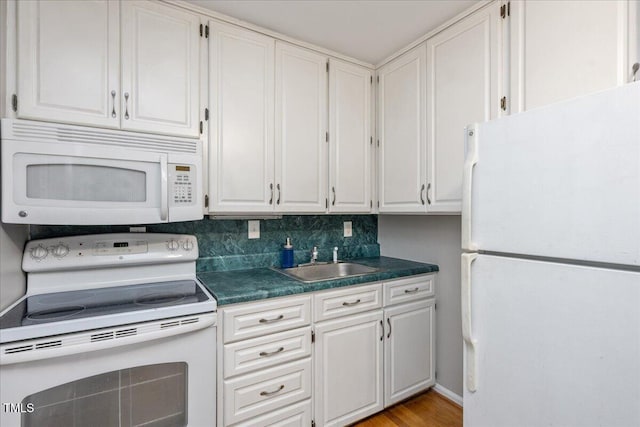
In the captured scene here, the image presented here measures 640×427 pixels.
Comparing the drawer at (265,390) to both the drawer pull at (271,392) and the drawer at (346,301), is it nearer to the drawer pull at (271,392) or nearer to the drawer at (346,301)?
the drawer pull at (271,392)

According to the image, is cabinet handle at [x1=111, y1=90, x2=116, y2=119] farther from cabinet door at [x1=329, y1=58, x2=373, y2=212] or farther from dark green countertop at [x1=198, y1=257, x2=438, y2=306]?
cabinet door at [x1=329, y1=58, x2=373, y2=212]

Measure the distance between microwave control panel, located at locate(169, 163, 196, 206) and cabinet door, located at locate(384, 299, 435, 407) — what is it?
1344 millimetres

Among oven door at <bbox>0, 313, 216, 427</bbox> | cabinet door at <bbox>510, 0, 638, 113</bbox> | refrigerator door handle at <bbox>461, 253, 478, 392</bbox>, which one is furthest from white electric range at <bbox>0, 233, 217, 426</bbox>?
cabinet door at <bbox>510, 0, 638, 113</bbox>

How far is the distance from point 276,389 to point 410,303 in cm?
101

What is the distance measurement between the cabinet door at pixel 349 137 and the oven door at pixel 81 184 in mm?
1123

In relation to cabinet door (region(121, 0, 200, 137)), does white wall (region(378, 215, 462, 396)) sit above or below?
below

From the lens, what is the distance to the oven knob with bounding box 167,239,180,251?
1671 mm

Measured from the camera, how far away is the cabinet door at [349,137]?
2121 mm

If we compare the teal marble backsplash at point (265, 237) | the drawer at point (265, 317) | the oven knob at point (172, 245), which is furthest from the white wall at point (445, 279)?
the oven knob at point (172, 245)

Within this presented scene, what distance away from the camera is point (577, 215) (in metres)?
0.92

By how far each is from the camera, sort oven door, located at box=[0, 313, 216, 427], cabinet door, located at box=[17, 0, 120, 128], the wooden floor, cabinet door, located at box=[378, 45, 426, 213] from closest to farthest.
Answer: oven door, located at box=[0, 313, 216, 427] → cabinet door, located at box=[17, 0, 120, 128] → the wooden floor → cabinet door, located at box=[378, 45, 426, 213]

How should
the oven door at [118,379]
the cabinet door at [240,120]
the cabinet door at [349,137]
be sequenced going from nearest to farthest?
the oven door at [118,379]
the cabinet door at [240,120]
the cabinet door at [349,137]

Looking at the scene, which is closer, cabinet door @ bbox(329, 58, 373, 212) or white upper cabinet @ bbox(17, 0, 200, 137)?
white upper cabinet @ bbox(17, 0, 200, 137)

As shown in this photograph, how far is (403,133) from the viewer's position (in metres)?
2.09
